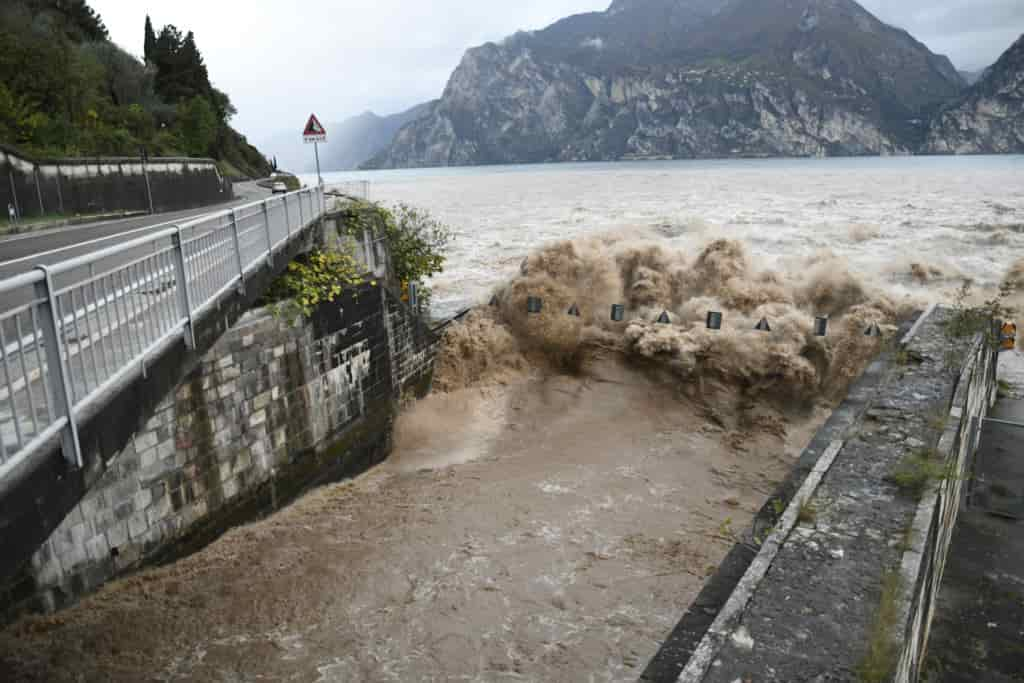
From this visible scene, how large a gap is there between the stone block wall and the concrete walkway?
30.8ft

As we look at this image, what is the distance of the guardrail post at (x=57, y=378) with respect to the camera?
3.74 m

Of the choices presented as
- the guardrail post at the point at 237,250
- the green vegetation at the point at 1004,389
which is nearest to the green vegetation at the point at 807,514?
the guardrail post at the point at 237,250

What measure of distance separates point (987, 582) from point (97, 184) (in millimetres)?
21367

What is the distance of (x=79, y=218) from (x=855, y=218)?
39.8 meters

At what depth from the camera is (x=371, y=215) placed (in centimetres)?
1617

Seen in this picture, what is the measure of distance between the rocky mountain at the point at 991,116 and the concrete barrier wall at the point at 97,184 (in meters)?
167

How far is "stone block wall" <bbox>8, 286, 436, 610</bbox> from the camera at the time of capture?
340 inches

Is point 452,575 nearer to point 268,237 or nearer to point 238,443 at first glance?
point 238,443

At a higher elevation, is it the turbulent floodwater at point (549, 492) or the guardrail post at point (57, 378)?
the guardrail post at point (57, 378)

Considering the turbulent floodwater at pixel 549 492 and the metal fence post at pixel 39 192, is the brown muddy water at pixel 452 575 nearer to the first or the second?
the turbulent floodwater at pixel 549 492

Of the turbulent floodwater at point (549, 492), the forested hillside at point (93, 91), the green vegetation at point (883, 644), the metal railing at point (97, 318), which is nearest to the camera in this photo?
the metal railing at point (97, 318)

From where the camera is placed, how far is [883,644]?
14.0 feet

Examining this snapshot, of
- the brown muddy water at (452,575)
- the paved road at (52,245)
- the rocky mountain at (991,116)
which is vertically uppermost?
the rocky mountain at (991,116)

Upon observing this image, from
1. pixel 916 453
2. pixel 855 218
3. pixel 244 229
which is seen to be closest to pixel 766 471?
pixel 916 453
